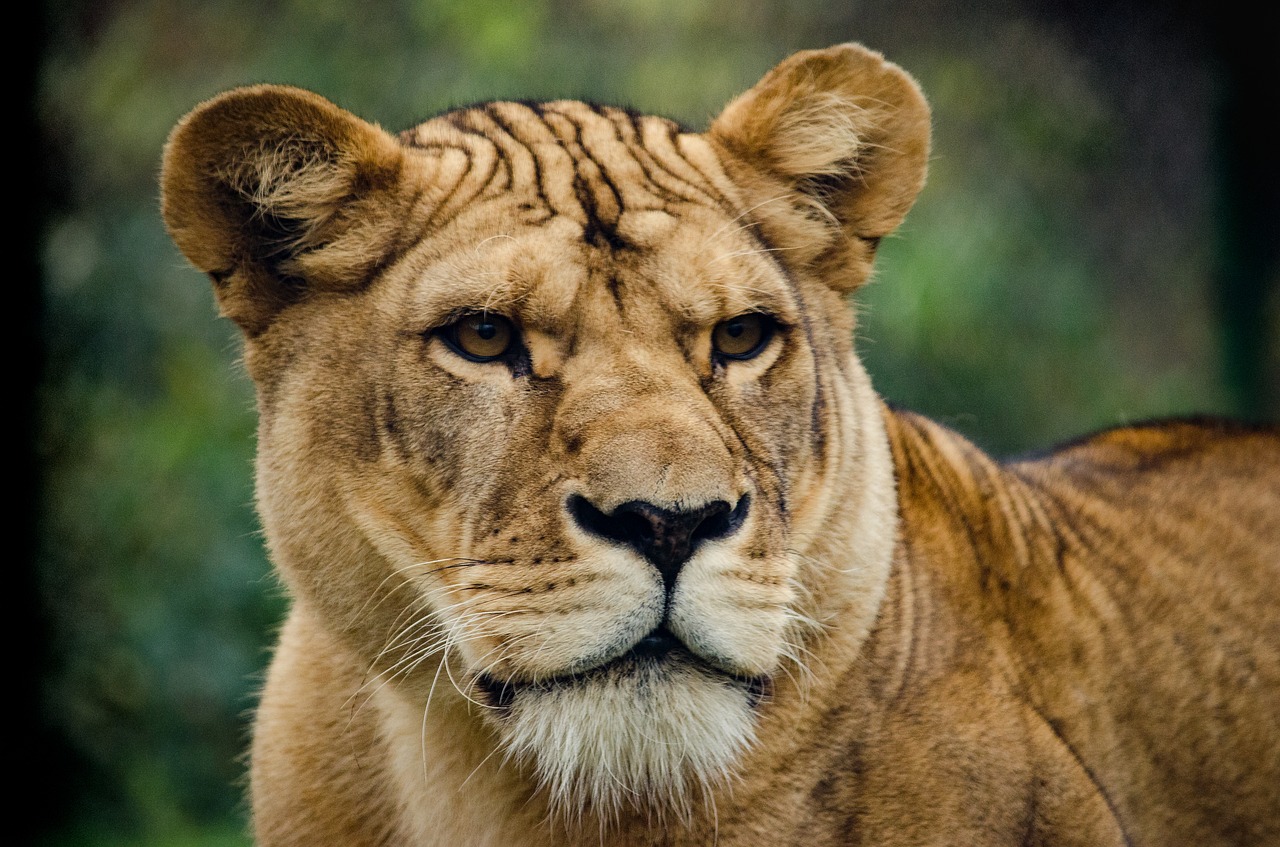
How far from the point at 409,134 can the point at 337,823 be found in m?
1.42

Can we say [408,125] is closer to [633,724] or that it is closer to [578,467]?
[578,467]

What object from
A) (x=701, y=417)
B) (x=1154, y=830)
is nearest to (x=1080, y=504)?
(x=1154, y=830)

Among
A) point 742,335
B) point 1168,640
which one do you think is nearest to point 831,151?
point 742,335

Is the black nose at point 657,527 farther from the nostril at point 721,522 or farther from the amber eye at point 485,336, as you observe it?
the amber eye at point 485,336

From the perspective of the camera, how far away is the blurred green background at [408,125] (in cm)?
616

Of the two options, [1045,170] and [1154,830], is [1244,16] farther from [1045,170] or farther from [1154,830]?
[1154,830]

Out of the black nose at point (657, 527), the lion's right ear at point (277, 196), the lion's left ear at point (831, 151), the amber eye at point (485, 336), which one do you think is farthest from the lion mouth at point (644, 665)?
the lion's left ear at point (831, 151)

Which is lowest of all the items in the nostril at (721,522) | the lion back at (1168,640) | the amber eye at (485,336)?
the lion back at (1168,640)

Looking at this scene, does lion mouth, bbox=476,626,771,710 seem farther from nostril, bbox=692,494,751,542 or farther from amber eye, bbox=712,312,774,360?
amber eye, bbox=712,312,774,360

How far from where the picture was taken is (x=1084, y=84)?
27.6ft

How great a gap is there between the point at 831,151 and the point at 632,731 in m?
1.30

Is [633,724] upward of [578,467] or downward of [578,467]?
downward

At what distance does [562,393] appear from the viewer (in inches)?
94.7

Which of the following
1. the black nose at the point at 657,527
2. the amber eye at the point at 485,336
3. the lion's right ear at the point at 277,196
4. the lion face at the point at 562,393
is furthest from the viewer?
the lion's right ear at the point at 277,196
